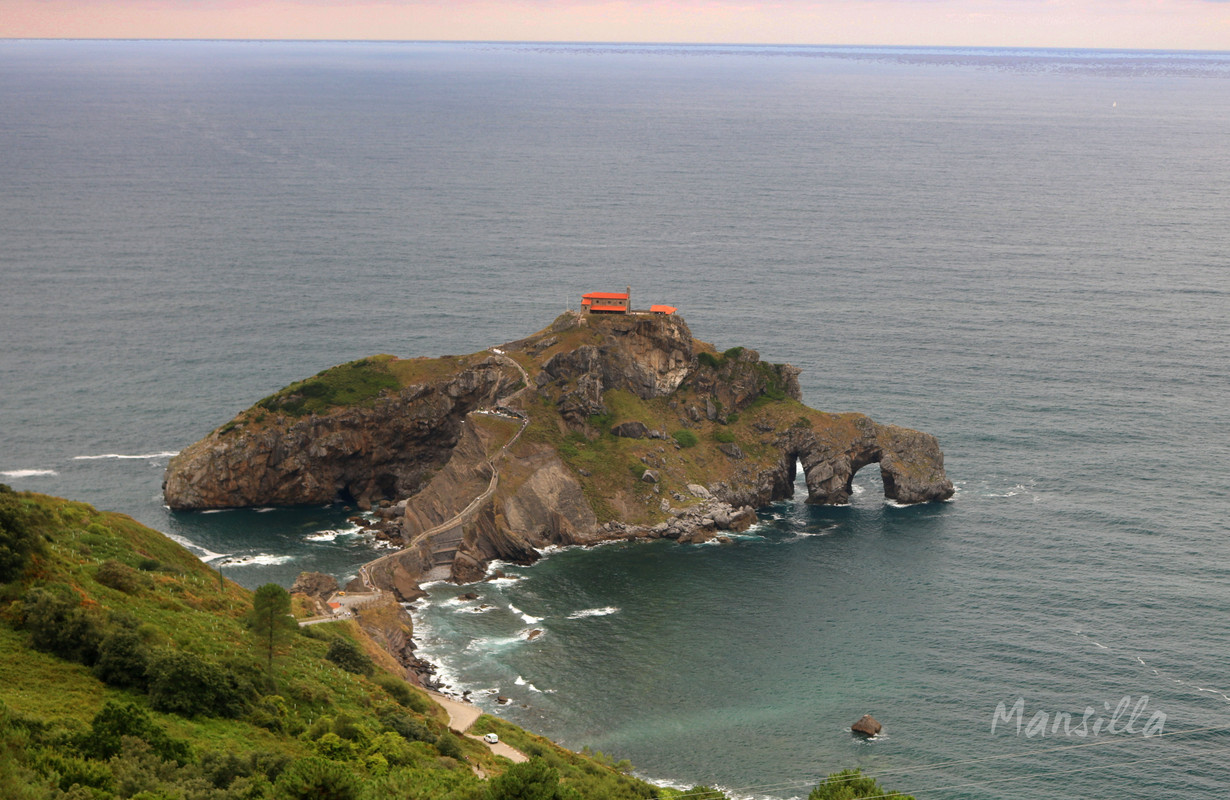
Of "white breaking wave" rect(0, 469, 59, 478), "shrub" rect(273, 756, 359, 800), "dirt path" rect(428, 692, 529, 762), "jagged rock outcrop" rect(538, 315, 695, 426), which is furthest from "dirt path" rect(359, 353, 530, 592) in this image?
"shrub" rect(273, 756, 359, 800)

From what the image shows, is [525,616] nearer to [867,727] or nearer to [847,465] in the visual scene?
[867,727]

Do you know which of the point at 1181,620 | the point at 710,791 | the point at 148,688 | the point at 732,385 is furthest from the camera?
the point at 732,385

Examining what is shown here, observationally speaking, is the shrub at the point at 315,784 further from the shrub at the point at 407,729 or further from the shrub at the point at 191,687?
the shrub at the point at 407,729

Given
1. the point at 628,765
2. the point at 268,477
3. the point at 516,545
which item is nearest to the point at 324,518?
the point at 268,477

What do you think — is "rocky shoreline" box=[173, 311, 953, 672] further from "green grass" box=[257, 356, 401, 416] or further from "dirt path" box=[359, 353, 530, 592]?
"dirt path" box=[359, 353, 530, 592]

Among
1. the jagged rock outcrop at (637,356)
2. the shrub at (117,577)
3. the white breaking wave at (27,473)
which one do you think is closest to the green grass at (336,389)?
the jagged rock outcrop at (637,356)

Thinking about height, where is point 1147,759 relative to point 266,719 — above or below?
below

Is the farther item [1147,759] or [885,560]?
[885,560]

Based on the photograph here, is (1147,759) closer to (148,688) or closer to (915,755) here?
(915,755)
